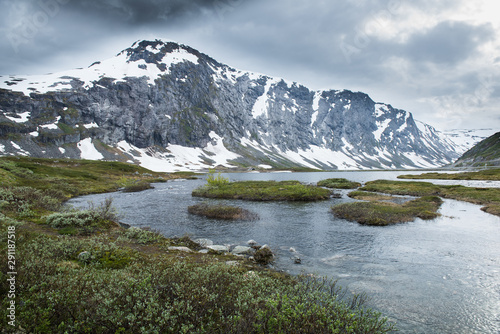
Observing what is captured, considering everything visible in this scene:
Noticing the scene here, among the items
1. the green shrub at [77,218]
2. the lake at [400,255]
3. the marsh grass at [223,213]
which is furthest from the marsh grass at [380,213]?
the green shrub at [77,218]

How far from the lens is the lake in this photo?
12.8 m

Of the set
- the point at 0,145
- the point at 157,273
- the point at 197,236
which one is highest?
the point at 0,145

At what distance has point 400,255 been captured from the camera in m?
20.9

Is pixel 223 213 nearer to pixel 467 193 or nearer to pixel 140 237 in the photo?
pixel 140 237

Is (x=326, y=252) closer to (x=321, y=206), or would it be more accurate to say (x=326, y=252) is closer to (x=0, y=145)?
(x=321, y=206)

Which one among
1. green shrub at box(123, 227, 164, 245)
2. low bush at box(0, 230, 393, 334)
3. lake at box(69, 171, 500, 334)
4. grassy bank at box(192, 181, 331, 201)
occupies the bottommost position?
lake at box(69, 171, 500, 334)

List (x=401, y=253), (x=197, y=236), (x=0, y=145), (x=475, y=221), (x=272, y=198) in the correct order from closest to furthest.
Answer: (x=401, y=253)
(x=197, y=236)
(x=475, y=221)
(x=272, y=198)
(x=0, y=145)

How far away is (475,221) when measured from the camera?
32781 mm

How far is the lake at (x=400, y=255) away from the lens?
12.8 meters

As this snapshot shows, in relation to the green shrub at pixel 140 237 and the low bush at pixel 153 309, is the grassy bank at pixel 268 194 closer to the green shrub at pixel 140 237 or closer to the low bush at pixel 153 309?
the green shrub at pixel 140 237

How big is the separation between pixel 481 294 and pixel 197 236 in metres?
22.4

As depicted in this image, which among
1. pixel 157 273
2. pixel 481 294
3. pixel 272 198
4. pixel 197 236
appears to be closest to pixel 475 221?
pixel 481 294

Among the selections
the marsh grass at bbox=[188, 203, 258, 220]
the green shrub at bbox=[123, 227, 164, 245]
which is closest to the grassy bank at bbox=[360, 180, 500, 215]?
the marsh grass at bbox=[188, 203, 258, 220]

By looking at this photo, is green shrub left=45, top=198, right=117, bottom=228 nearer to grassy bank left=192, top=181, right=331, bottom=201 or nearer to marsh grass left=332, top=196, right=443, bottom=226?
marsh grass left=332, top=196, right=443, bottom=226
